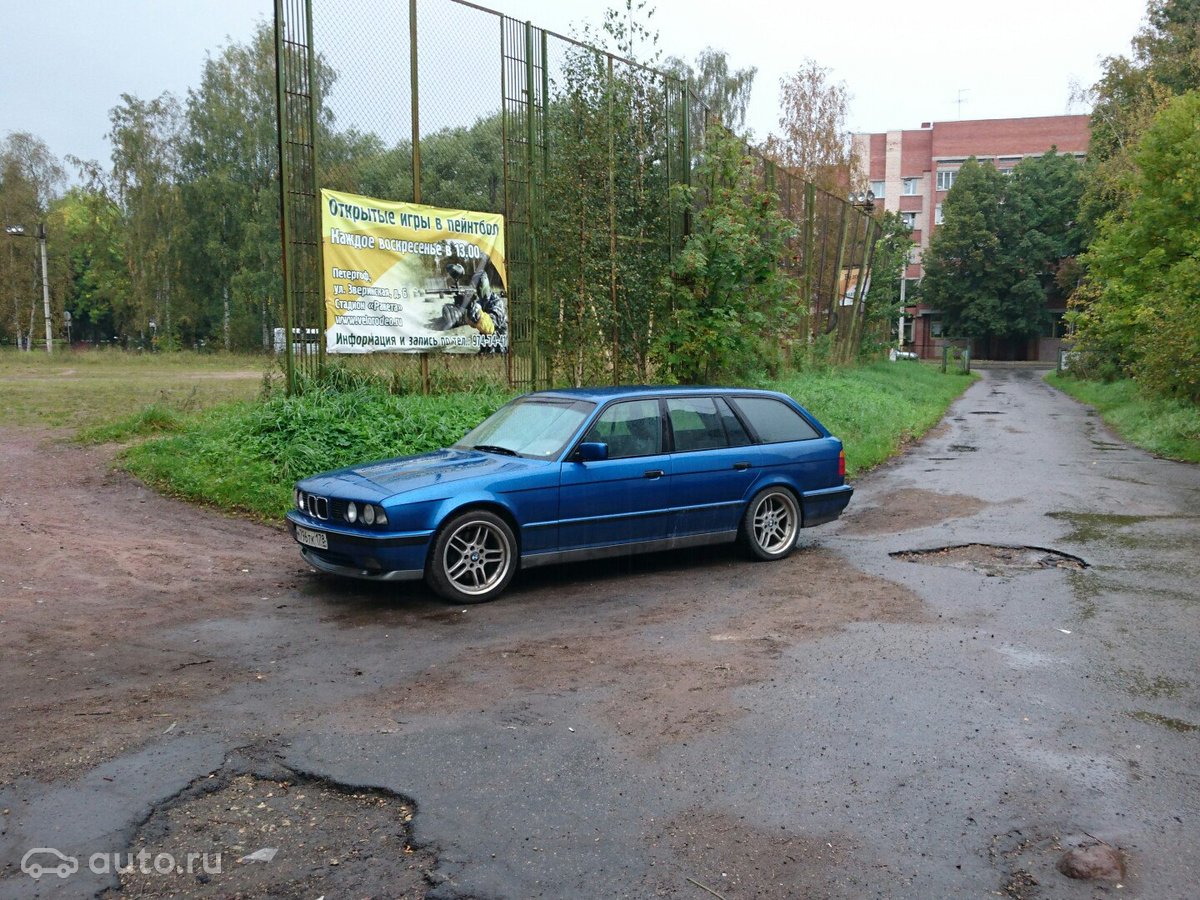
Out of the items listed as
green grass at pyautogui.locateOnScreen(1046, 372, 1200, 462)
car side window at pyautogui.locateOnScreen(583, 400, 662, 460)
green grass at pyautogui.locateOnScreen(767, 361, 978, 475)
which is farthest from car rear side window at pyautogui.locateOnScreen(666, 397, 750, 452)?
green grass at pyautogui.locateOnScreen(1046, 372, 1200, 462)

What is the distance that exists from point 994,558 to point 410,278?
25.2ft

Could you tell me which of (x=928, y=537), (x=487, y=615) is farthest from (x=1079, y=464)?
(x=487, y=615)

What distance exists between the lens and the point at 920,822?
12.1 feet

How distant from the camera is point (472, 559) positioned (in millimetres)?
6922

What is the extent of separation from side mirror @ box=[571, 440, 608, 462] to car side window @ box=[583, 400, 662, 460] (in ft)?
0.73

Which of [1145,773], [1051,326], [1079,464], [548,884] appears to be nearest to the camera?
[548,884]

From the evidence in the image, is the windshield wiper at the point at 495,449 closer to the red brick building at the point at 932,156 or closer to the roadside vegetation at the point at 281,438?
the roadside vegetation at the point at 281,438

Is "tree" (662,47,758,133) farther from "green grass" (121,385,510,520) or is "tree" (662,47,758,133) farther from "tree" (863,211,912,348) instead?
"green grass" (121,385,510,520)

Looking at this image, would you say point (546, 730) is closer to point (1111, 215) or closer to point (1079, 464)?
point (1079, 464)

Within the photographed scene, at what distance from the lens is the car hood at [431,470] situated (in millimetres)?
6871

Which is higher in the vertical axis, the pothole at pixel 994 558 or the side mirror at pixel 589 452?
the side mirror at pixel 589 452

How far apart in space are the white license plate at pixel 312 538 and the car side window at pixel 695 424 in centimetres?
289

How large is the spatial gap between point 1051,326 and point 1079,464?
5725 centimetres

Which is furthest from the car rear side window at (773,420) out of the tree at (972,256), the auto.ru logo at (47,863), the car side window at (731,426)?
the tree at (972,256)
